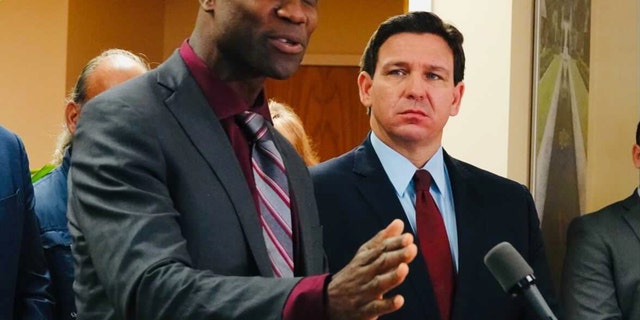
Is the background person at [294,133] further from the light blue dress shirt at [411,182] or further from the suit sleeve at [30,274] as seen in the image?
the suit sleeve at [30,274]

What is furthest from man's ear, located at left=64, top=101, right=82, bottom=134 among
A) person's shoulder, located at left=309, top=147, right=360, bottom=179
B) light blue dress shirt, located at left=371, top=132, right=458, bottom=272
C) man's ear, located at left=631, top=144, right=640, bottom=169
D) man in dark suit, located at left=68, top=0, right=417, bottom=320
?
man's ear, located at left=631, top=144, right=640, bottom=169

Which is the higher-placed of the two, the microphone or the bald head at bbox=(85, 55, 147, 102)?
the bald head at bbox=(85, 55, 147, 102)

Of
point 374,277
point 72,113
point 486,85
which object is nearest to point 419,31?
point 486,85

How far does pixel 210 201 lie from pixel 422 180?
4.07 feet

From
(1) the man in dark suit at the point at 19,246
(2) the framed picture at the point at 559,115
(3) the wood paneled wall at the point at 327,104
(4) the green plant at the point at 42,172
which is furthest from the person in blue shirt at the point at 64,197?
(3) the wood paneled wall at the point at 327,104

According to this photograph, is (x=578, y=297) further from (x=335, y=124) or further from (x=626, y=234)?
(x=335, y=124)

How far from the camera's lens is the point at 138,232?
1.44 metres

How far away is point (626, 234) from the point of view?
12.3 ft

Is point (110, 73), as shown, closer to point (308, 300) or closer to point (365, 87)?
point (365, 87)

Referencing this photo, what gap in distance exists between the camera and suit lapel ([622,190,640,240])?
12.4ft

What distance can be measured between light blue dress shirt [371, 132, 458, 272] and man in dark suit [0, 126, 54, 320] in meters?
0.87

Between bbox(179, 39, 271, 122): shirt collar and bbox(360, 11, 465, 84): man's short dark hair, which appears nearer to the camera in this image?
bbox(179, 39, 271, 122): shirt collar

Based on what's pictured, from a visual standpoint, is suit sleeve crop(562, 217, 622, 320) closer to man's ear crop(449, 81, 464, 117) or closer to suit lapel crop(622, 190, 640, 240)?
suit lapel crop(622, 190, 640, 240)

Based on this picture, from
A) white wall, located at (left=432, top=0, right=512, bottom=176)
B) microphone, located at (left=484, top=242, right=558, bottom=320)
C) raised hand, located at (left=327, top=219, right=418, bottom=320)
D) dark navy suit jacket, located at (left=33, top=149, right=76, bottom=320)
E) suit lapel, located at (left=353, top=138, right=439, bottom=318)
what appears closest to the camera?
raised hand, located at (left=327, top=219, right=418, bottom=320)
